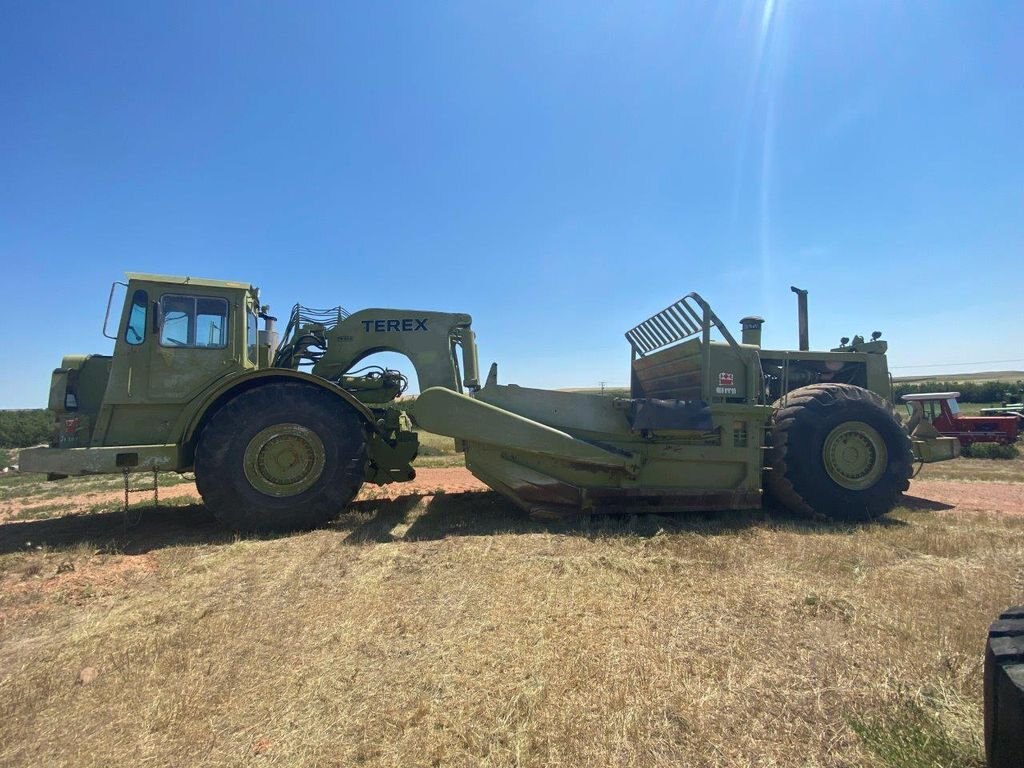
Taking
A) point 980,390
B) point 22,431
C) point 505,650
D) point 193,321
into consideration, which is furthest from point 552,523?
point 980,390

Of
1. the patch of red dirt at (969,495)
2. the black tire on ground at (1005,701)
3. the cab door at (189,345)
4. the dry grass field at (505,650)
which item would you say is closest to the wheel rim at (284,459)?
the dry grass field at (505,650)

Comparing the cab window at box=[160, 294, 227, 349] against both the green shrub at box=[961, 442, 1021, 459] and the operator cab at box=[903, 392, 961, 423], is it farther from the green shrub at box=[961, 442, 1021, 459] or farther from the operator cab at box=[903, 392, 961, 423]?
the green shrub at box=[961, 442, 1021, 459]

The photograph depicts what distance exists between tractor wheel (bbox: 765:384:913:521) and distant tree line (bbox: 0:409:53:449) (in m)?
26.7

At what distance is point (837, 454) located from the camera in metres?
6.37

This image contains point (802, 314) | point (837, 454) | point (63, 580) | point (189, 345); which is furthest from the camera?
point (802, 314)

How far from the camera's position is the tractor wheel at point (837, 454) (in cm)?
619

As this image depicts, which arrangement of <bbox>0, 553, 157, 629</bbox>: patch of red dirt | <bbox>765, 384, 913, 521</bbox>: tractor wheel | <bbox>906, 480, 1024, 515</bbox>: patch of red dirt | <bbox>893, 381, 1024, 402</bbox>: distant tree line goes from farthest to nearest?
<bbox>893, 381, 1024, 402</bbox>: distant tree line → <bbox>906, 480, 1024, 515</bbox>: patch of red dirt → <bbox>765, 384, 913, 521</bbox>: tractor wheel → <bbox>0, 553, 157, 629</bbox>: patch of red dirt

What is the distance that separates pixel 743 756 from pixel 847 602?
182cm

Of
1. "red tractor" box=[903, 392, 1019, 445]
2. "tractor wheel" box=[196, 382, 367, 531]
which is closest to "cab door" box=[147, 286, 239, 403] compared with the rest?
"tractor wheel" box=[196, 382, 367, 531]

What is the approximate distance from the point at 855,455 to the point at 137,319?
8.39 meters

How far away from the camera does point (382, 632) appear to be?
Answer: 3.08m

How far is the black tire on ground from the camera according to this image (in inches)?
61.8

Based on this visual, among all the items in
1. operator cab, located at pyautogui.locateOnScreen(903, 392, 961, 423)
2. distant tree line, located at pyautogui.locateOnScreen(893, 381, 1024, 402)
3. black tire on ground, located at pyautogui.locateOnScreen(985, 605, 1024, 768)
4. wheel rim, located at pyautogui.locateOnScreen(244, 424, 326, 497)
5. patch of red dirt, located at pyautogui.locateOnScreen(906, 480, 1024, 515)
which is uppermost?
distant tree line, located at pyautogui.locateOnScreen(893, 381, 1024, 402)

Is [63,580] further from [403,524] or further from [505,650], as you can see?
[505,650]
